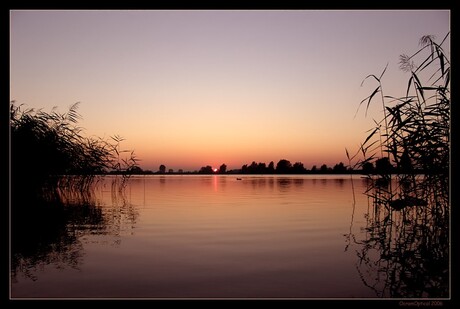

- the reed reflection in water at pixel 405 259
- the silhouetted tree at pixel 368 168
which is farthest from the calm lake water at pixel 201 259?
the silhouetted tree at pixel 368 168

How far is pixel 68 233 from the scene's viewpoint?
20.8 feet

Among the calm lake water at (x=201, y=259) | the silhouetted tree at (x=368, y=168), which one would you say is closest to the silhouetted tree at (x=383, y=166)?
the silhouetted tree at (x=368, y=168)

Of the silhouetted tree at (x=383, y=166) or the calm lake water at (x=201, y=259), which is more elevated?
the silhouetted tree at (x=383, y=166)

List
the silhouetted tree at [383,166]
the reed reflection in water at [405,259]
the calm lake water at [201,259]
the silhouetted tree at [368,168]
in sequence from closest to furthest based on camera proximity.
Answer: the calm lake water at [201,259]
the reed reflection in water at [405,259]
the silhouetted tree at [383,166]
the silhouetted tree at [368,168]

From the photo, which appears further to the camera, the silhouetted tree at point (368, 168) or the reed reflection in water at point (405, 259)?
the silhouetted tree at point (368, 168)

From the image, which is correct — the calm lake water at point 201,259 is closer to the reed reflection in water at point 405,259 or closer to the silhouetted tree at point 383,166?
the reed reflection in water at point 405,259

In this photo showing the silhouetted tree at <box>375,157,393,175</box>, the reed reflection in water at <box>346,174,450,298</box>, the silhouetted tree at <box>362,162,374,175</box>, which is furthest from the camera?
the silhouetted tree at <box>362,162,374,175</box>

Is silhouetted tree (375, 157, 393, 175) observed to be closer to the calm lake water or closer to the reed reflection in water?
the reed reflection in water

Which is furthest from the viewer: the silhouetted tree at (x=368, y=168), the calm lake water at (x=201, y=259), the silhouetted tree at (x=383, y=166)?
the silhouetted tree at (x=368, y=168)

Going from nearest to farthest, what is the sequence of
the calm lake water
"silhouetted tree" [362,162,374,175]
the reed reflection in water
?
the calm lake water
the reed reflection in water
"silhouetted tree" [362,162,374,175]

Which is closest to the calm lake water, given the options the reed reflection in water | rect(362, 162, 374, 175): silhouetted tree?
the reed reflection in water
